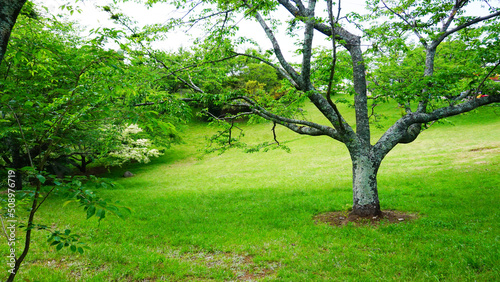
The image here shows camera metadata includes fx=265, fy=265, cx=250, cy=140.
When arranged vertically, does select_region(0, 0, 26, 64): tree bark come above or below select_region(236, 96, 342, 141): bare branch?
above

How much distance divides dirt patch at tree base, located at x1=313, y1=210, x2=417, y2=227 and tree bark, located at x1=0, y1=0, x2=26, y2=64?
26.7 feet

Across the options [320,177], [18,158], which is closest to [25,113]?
[18,158]

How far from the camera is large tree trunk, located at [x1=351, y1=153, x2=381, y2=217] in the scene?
7945 mm

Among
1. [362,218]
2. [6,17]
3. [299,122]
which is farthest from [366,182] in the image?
[6,17]

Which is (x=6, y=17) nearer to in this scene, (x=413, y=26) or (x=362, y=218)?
(x=362, y=218)

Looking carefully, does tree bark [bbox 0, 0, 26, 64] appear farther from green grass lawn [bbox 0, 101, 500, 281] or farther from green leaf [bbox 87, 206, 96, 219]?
green grass lawn [bbox 0, 101, 500, 281]

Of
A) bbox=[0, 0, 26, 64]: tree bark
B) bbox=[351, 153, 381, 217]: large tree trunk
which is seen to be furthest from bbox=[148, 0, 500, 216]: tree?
bbox=[0, 0, 26, 64]: tree bark

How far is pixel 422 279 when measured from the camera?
15.4ft

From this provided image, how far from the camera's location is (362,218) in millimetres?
7980

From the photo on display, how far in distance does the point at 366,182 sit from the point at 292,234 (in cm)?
275

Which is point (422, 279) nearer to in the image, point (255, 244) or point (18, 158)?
point (255, 244)

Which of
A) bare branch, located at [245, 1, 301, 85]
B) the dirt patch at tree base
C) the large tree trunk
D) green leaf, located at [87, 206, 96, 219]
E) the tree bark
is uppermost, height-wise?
bare branch, located at [245, 1, 301, 85]

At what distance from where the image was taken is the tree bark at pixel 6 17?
7.43ft

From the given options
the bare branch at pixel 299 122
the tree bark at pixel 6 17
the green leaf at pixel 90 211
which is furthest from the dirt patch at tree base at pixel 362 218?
the tree bark at pixel 6 17
